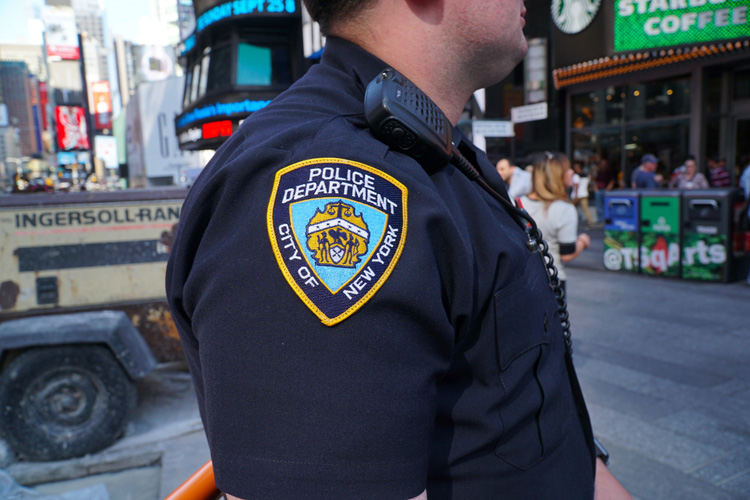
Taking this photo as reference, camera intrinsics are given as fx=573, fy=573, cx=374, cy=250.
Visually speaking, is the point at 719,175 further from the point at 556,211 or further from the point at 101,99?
the point at 101,99

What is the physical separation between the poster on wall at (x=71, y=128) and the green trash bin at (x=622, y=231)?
114 ft

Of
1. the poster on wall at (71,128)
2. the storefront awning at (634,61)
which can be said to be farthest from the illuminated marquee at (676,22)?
the poster on wall at (71,128)

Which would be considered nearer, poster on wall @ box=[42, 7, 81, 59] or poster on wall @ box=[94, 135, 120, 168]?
poster on wall @ box=[94, 135, 120, 168]

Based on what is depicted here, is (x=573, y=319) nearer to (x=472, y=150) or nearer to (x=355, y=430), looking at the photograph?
(x=472, y=150)

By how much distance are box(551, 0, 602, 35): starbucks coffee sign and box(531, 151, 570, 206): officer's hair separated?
8.47 m

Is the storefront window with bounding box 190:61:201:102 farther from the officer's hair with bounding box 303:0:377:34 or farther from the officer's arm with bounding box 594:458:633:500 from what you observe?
the officer's arm with bounding box 594:458:633:500

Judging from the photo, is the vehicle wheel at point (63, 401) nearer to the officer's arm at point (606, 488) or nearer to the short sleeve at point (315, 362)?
the officer's arm at point (606, 488)

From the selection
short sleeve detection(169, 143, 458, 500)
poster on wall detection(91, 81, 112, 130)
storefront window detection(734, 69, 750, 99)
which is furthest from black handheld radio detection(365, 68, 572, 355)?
poster on wall detection(91, 81, 112, 130)

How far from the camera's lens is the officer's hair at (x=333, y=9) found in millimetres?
1049

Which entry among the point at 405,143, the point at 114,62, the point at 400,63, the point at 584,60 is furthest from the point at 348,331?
the point at 114,62

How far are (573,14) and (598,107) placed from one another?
4.16 metres

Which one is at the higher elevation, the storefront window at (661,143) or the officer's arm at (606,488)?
the storefront window at (661,143)

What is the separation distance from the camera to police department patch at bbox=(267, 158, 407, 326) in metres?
0.74

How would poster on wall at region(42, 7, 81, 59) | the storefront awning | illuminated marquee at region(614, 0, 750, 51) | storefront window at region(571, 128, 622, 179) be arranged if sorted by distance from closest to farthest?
illuminated marquee at region(614, 0, 750, 51) < the storefront awning < storefront window at region(571, 128, 622, 179) < poster on wall at region(42, 7, 81, 59)
